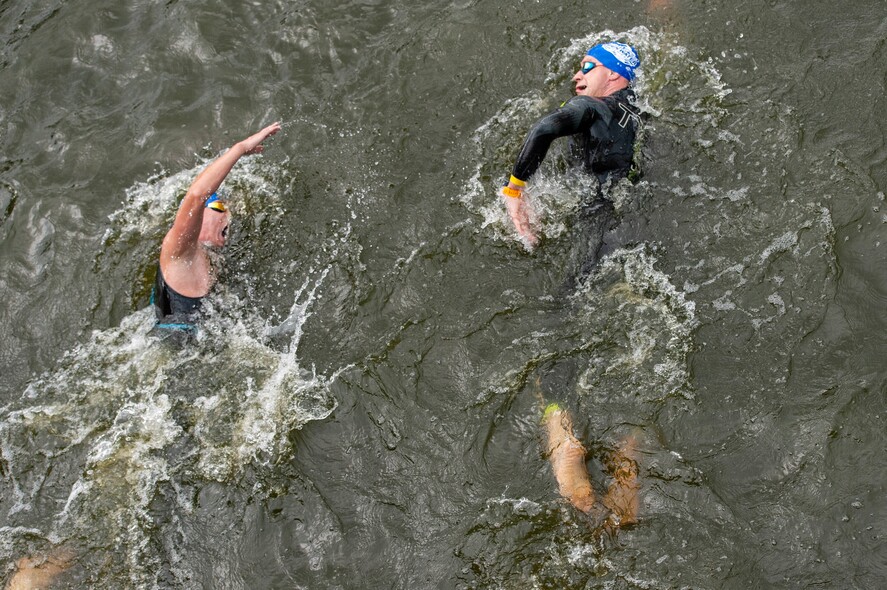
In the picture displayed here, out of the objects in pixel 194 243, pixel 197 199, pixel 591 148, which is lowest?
pixel 591 148

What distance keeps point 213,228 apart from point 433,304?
1759 mm

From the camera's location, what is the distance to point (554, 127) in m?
5.42

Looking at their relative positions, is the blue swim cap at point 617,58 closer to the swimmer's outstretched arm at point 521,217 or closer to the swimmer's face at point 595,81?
the swimmer's face at point 595,81

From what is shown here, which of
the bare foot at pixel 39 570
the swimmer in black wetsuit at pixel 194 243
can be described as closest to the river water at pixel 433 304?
the bare foot at pixel 39 570

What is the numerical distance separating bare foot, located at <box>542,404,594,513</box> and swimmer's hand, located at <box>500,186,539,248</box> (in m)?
1.36

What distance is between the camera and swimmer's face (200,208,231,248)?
230 inches

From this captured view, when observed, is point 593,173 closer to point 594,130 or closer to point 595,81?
point 594,130

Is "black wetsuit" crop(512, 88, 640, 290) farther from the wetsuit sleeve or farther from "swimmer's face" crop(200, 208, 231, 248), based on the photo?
"swimmer's face" crop(200, 208, 231, 248)

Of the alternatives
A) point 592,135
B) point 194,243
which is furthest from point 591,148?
point 194,243

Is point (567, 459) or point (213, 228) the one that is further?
point (213, 228)

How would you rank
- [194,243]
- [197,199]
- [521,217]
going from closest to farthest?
[197,199]
[194,243]
[521,217]

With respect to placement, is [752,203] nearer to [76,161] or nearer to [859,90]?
[859,90]

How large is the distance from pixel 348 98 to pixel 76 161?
253 centimetres

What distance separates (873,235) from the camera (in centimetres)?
573
